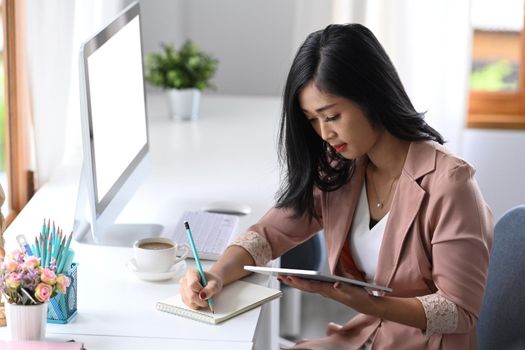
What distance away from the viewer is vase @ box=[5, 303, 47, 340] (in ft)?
4.87

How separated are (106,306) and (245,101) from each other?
1877 millimetres

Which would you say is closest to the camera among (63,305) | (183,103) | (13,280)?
(13,280)

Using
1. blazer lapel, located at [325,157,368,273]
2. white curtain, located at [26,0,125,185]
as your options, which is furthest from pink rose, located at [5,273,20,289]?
white curtain, located at [26,0,125,185]

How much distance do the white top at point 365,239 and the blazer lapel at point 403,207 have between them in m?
0.04

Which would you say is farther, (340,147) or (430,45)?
(430,45)

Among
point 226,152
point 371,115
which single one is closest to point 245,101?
point 226,152

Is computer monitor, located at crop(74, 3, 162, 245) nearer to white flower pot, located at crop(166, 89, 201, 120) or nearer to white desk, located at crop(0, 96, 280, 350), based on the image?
white desk, located at crop(0, 96, 280, 350)

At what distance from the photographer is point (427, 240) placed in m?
1.74

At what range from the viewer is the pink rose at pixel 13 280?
4.82ft

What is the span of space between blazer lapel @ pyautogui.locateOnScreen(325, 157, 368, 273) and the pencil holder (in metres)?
0.54

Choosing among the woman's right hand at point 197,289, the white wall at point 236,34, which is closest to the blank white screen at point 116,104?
the woman's right hand at point 197,289

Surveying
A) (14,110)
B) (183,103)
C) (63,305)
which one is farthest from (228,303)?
(183,103)

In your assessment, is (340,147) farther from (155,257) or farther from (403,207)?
(155,257)

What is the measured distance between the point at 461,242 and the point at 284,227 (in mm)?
432
